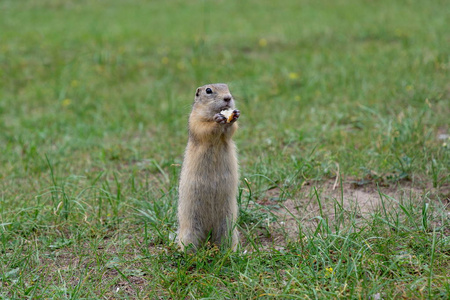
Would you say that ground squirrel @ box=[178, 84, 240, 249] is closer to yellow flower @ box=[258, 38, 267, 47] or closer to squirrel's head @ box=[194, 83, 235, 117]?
squirrel's head @ box=[194, 83, 235, 117]

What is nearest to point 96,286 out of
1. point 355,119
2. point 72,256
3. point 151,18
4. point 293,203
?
point 72,256

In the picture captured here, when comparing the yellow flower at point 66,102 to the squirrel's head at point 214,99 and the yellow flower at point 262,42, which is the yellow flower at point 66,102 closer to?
the yellow flower at point 262,42

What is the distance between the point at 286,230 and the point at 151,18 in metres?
8.78

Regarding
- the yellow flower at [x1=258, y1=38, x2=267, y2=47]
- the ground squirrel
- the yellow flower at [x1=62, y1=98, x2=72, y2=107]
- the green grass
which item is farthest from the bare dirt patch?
the yellow flower at [x1=258, y1=38, x2=267, y2=47]

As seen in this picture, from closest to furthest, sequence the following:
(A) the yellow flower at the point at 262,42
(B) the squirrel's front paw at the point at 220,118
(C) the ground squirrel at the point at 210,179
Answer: (B) the squirrel's front paw at the point at 220,118, (C) the ground squirrel at the point at 210,179, (A) the yellow flower at the point at 262,42

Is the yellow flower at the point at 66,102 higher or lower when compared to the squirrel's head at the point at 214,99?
lower

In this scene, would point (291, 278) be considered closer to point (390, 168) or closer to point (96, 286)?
point (96, 286)

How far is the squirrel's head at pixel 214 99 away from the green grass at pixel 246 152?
0.79m

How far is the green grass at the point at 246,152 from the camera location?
126 inches

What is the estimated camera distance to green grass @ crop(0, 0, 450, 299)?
3.20m

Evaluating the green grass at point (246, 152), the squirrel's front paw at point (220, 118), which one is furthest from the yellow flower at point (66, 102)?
the squirrel's front paw at point (220, 118)

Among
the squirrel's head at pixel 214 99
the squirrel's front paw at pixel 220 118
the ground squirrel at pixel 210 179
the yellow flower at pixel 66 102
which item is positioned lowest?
the yellow flower at pixel 66 102

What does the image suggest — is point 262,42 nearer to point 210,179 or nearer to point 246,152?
point 246,152

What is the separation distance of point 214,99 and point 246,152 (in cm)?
183
